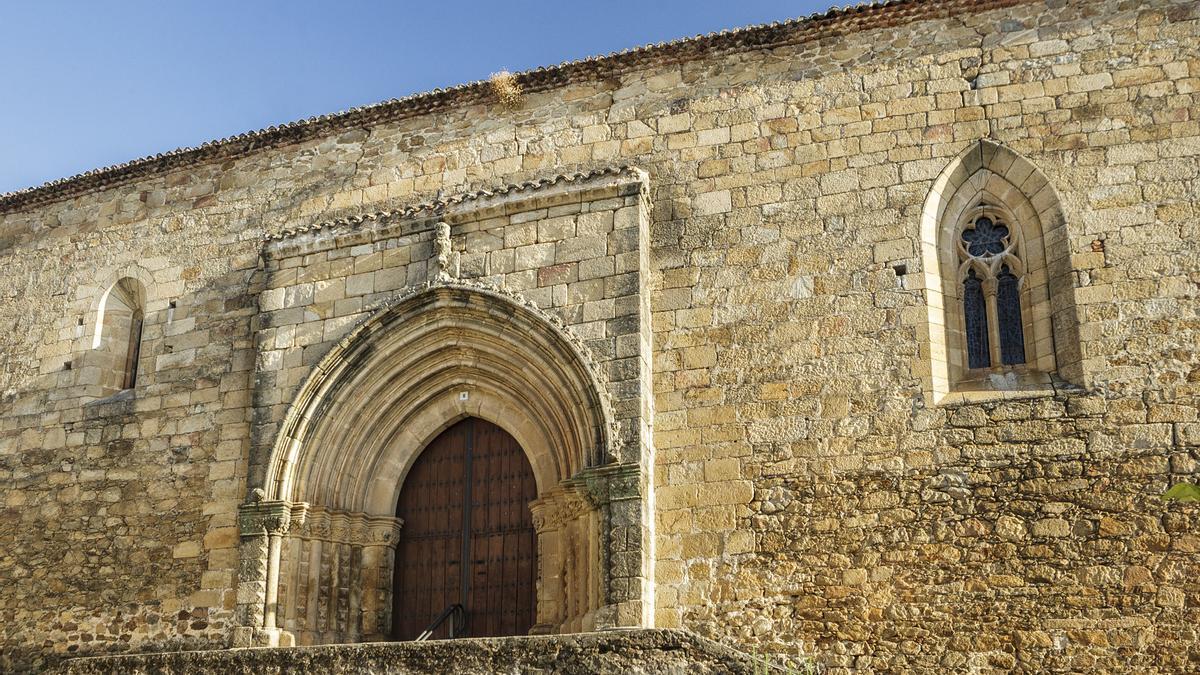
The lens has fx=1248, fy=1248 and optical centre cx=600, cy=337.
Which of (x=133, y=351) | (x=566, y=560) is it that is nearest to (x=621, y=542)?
(x=566, y=560)

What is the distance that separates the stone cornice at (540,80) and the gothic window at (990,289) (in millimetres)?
1770

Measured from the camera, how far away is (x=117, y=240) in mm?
12273

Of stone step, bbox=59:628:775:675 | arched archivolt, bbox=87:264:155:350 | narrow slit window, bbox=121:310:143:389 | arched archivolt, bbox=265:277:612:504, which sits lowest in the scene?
stone step, bbox=59:628:775:675

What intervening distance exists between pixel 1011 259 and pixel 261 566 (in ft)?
20.6

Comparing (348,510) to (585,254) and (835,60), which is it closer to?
(585,254)

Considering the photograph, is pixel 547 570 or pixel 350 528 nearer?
pixel 547 570

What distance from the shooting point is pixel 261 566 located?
9883 millimetres

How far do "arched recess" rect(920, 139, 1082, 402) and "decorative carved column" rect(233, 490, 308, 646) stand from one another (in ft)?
16.8

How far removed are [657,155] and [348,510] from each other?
153 inches

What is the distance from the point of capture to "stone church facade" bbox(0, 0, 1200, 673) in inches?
337

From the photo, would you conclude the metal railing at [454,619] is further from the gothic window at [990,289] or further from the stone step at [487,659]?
the gothic window at [990,289]

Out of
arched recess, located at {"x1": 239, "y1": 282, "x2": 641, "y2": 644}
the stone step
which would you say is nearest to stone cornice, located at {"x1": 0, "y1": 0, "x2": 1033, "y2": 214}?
arched recess, located at {"x1": 239, "y1": 282, "x2": 641, "y2": 644}

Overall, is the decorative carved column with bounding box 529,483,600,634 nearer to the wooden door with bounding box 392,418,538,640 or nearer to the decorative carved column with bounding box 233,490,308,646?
the wooden door with bounding box 392,418,538,640

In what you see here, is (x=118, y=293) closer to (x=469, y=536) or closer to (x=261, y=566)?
(x=261, y=566)
